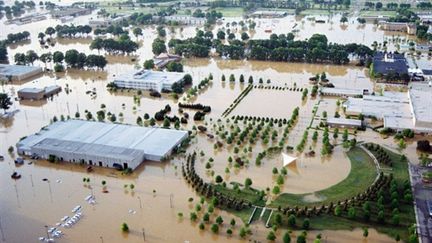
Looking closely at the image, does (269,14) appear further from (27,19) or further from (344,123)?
(344,123)

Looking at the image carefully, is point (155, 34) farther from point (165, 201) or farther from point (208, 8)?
point (165, 201)

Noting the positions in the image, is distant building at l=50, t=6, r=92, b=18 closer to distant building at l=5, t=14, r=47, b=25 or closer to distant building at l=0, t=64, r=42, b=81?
distant building at l=5, t=14, r=47, b=25

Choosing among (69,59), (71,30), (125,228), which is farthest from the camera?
(71,30)

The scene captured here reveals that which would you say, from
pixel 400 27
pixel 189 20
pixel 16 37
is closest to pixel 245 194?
pixel 400 27

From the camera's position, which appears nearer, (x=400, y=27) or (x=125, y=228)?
(x=125, y=228)

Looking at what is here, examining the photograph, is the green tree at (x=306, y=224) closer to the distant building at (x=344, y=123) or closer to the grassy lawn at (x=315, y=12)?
the distant building at (x=344, y=123)

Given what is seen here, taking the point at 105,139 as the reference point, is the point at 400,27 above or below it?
above

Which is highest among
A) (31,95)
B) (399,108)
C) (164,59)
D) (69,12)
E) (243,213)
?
(69,12)

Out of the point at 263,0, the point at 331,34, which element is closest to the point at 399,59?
the point at 331,34
